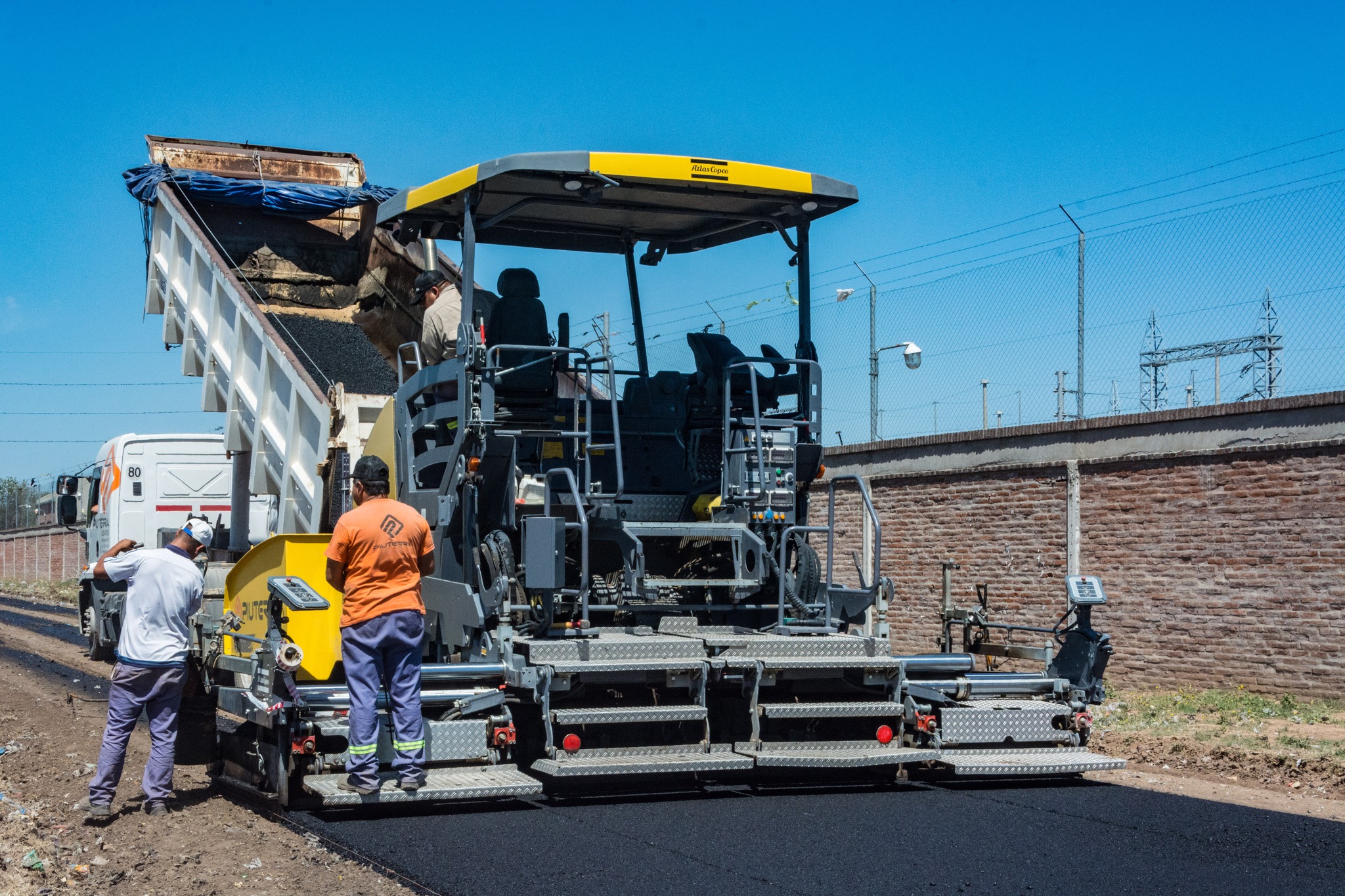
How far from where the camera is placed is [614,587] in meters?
7.88

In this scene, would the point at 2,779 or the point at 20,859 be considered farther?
the point at 2,779

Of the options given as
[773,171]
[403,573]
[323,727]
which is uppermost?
[773,171]

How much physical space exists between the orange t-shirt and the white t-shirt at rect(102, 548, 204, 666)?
1.06m

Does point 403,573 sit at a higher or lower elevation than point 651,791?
higher

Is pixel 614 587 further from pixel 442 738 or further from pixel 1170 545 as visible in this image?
pixel 1170 545

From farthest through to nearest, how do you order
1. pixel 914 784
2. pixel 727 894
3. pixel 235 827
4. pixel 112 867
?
pixel 914 784, pixel 235 827, pixel 112 867, pixel 727 894

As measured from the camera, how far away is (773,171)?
324 inches

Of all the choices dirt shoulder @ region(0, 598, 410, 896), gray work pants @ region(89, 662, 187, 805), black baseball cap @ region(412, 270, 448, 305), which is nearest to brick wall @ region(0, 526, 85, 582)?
dirt shoulder @ region(0, 598, 410, 896)

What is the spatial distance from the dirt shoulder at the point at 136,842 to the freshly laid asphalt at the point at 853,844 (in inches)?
10.5

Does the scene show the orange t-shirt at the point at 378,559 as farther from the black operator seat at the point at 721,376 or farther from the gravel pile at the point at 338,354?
the gravel pile at the point at 338,354

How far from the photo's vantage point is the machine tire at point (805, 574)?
325 inches

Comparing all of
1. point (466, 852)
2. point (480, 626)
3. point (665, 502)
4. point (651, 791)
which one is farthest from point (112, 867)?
point (665, 502)

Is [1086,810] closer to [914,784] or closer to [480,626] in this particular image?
A: [914,784]

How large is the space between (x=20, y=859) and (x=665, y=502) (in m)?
4.03
